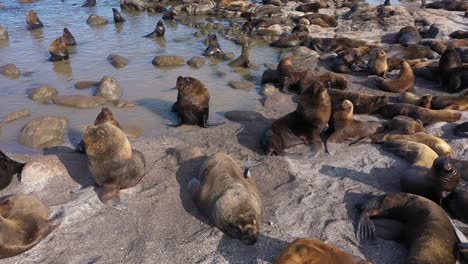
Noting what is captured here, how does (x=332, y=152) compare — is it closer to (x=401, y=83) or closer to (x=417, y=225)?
(x=417, y=225)

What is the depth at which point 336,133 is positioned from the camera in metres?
6.11

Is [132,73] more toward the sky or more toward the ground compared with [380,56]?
more toward the ground

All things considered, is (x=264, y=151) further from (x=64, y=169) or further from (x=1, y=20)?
(x=1, y=20)

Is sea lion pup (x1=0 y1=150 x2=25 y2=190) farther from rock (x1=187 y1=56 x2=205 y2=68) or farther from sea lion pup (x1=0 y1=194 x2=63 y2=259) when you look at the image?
rock (x1=187 y1=56 x2=205 y2=68)

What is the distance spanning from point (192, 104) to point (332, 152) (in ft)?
7.98

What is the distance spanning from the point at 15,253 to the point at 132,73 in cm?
606

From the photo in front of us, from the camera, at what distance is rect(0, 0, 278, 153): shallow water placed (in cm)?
707

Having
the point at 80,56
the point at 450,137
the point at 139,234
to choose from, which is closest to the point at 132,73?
the point at 80,56

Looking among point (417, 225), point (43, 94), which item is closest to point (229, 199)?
point (417, 225)

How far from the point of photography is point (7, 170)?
4.71 metres

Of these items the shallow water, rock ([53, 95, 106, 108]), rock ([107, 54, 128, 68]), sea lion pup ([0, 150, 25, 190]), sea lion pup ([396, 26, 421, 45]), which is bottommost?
the shallow water

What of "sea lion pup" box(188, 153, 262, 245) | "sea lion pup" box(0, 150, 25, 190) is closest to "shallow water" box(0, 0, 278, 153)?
"sea lion pup" box(0, 150, 25, 190)

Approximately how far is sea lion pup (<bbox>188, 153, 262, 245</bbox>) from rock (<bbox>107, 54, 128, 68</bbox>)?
574 centimetres

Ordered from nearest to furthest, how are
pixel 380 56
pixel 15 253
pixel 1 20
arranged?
pixel 15 253
pixel 380 56
pixel 1 20
